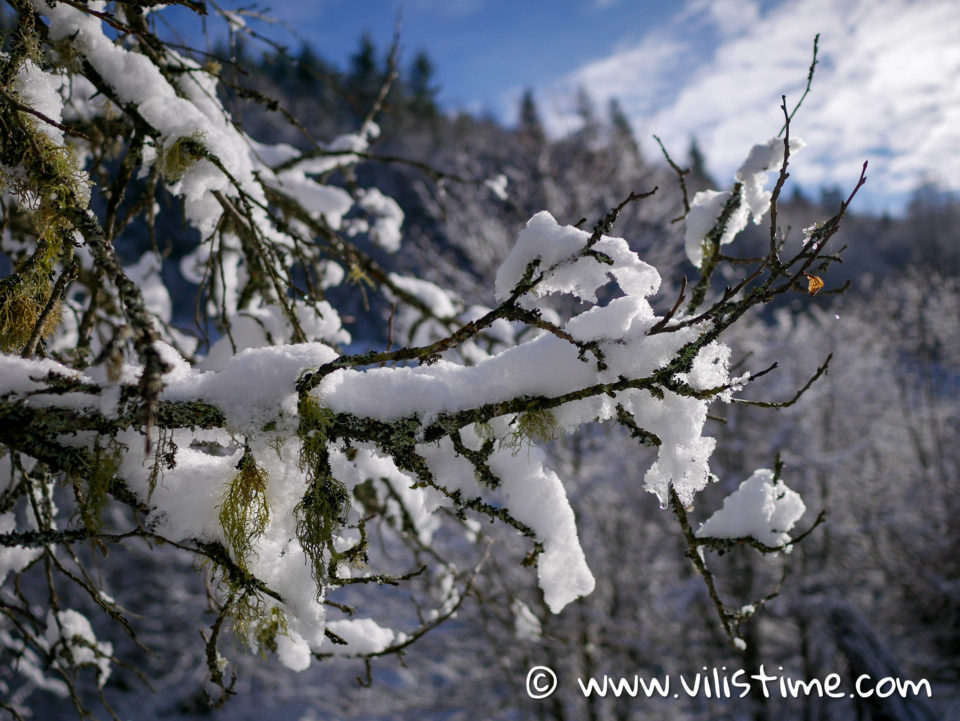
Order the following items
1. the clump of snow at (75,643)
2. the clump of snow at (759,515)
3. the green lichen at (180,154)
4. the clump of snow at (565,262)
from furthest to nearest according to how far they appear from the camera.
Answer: the clump of snow at (75,643), the green lichen at (180,154), the clump of snow at (759,515), the clump of snow at (565,262)

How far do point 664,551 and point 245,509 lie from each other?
28.0ft

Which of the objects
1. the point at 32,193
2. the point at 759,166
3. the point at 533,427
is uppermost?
the point at 759,166

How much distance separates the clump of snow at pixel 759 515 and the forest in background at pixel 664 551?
16.0 feet

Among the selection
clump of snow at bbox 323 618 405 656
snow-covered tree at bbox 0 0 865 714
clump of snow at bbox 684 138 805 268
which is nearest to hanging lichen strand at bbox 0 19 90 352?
snow-covered tree at bbox 0 0 865 714

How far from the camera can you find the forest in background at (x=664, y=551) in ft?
22.8

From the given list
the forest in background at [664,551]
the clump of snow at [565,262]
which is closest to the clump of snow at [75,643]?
the clump of snow at [565,262]

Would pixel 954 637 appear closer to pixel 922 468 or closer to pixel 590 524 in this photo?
pixel 922 468

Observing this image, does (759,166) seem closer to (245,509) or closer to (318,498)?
(318,498)

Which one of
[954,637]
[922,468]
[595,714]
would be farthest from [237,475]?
[922,468]

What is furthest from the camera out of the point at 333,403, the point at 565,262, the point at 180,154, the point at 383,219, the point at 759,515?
the point at 383,219

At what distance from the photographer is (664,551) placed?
27.2 ft

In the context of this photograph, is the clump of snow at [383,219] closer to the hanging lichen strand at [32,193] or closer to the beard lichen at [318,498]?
the hanging lichen strand at [32,193]

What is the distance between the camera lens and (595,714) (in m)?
6.28

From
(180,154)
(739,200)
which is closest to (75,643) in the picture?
(180,154)
